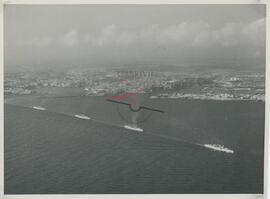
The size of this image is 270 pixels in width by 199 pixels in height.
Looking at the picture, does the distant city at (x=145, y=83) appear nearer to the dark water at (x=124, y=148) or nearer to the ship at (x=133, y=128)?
the dark water at (x=124, y=148)

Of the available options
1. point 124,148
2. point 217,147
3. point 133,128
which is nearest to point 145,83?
point 133,128

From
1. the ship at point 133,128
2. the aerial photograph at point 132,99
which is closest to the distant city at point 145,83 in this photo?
the aerial photograph at point 132,99

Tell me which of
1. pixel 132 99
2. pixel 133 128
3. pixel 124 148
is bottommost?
pixel 124 148

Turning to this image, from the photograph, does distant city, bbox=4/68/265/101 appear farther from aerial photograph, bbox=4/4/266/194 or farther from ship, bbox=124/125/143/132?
ship, bbox=124/125/143/132

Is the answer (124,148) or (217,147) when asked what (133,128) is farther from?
(217,147)
